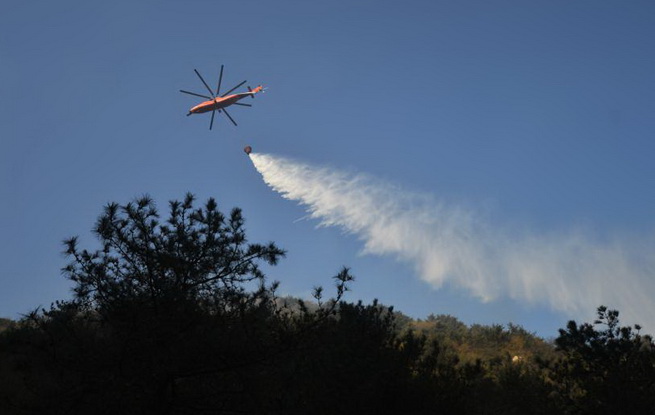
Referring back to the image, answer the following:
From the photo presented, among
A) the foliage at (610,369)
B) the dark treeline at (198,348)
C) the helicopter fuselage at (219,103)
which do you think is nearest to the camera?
the dark treeline at (198,348)

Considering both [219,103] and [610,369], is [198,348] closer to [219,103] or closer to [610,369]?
[610,369]

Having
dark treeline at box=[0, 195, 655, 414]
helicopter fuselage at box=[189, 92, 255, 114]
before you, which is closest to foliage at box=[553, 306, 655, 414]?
dark treeline at box=[0, 195, 655, 414]

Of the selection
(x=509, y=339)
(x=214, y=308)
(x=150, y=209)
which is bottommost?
(x=214, y=308)

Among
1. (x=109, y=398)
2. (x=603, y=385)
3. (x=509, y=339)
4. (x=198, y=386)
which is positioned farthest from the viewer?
(x=509, y=339)

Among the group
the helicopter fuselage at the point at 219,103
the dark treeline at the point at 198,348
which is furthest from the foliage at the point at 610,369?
the helicopter fuselage at the point at 219,103

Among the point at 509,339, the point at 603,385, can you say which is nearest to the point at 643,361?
the point at 603,385

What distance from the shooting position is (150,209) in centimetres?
1046

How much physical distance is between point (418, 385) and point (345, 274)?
171 inches

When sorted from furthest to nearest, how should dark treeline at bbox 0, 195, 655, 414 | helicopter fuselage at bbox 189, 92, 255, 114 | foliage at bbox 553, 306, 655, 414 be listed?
1. helicopter fuselage at bbox 189, 92, 255, 114
2. foliage at bbox 553, 306, 655, 414
3. dark treeline at bbox 0, 195, 655, 414

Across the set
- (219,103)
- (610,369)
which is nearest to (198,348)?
(610,369)

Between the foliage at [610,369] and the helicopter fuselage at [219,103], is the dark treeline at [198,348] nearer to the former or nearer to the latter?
the foliage at [610,369]

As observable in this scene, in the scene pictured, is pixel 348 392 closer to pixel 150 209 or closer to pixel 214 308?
pixel 214 308

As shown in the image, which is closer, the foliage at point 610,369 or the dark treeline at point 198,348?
the dark treeline at point 198,348

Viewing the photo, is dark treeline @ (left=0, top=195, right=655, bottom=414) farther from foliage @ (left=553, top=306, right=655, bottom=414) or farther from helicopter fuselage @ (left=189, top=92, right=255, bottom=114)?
helicopter fuselage @ (left=189, top=92, right=255, bottom=114)
